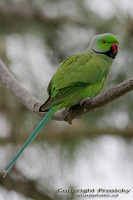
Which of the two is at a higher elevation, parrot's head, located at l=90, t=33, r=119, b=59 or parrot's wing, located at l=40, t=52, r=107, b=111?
parrot's head, located at l=90, t=33, r=119, b=59

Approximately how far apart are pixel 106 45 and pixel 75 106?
0.59 meters

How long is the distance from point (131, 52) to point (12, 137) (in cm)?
107

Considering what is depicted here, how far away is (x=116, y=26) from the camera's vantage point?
2672mm

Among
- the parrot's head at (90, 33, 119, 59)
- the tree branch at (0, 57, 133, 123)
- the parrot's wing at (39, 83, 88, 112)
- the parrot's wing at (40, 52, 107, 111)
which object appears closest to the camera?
the tree branch at (0, 57, 133, 123)

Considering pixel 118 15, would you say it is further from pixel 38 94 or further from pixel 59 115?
pixel 59 115

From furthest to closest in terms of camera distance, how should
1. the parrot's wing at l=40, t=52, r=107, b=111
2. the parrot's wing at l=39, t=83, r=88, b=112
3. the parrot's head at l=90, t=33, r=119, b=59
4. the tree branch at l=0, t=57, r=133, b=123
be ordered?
the parrot's head at l=90, t=33, r=119, b=59 → the parrot's wing at l=40, t=52, r=107, b=111 → the parrot's wing at l=39, t=83, r=88, b=112 → the tree branch at l=0, t=57, r=133, b=123

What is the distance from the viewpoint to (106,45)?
2.28m

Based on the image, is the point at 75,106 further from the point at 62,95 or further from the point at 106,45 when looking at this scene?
the point at 106,45

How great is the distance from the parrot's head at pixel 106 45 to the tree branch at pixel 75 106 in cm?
57

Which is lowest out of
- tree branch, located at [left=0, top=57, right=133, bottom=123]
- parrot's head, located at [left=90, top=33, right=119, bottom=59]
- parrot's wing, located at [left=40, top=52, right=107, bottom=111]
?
tree branch, located at [left=0, top=57, right=133, bottom=123]

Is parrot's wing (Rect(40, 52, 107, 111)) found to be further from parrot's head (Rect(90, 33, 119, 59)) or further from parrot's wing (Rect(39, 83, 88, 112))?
parrot's head (Rect(90, 33, 119, 59))

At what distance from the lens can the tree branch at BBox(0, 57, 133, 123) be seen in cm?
150

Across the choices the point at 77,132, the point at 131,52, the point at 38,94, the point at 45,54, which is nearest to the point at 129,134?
the point at 77,132

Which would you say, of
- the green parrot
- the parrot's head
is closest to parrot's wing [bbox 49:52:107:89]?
the green parrot
